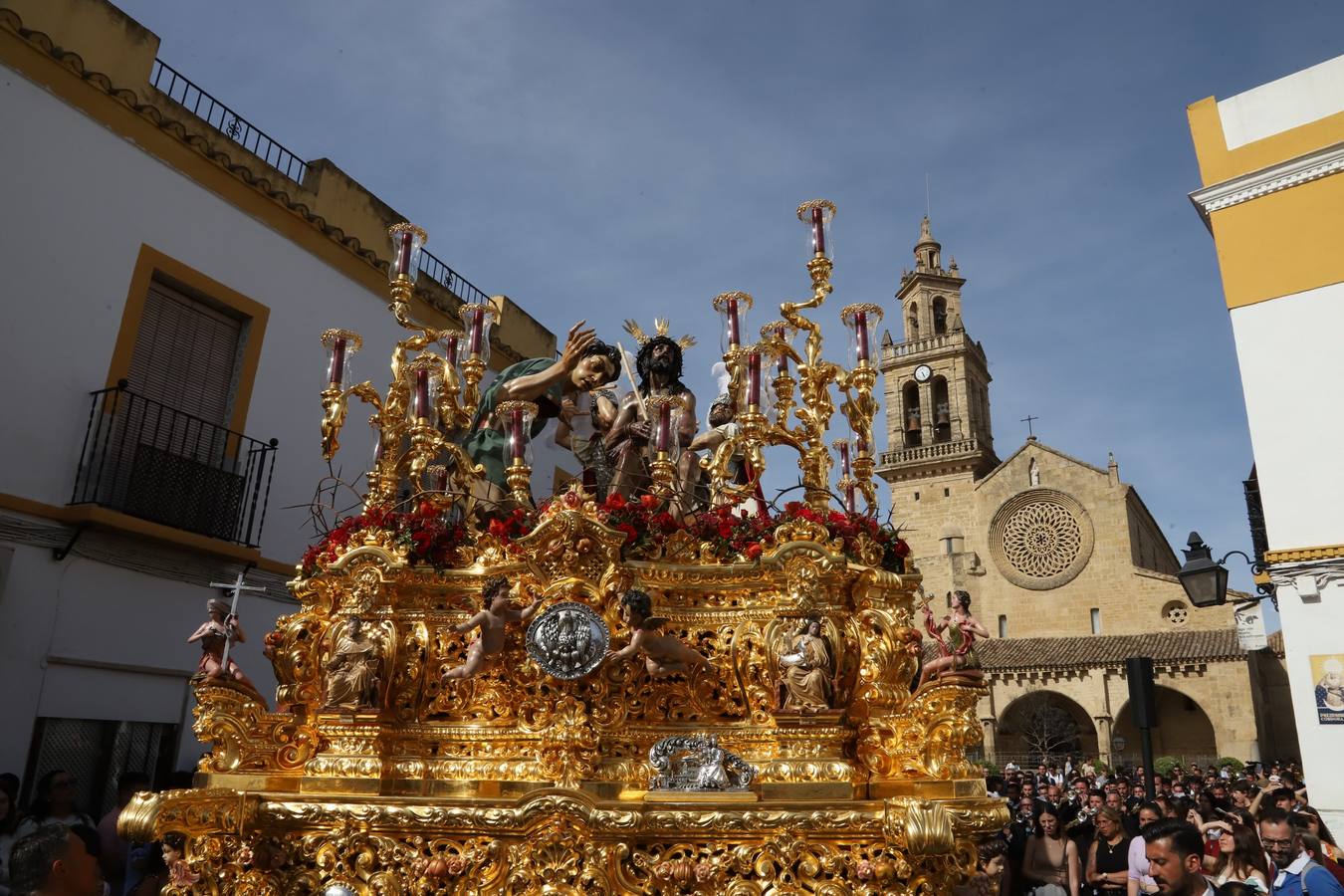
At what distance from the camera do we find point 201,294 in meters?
11.0

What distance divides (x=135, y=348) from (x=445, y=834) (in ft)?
24.2

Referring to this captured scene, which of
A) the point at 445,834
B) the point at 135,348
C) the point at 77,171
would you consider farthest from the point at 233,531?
the point at 445,834

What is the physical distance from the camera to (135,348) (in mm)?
10328

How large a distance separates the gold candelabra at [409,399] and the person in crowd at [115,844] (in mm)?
2658

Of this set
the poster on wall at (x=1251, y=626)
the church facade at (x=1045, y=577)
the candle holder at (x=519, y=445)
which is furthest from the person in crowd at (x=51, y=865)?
the church facade at (x=1045, y=577)

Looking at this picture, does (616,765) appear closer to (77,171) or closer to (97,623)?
(97,623)

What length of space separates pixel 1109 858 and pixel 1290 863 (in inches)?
115

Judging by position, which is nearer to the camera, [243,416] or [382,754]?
[382,754]

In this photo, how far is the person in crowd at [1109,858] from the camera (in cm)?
731

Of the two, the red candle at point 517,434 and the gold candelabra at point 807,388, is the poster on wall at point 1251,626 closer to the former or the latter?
the gold candelabra at point 807,388

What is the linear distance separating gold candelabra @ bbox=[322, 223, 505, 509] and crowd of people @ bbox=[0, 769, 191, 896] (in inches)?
106

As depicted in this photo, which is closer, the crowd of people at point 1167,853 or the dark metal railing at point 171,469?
the crowd of people at point 1167,853

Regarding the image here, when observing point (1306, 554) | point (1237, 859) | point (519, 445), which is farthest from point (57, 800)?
point (1306, 554)

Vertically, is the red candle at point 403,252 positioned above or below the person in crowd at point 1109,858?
above
